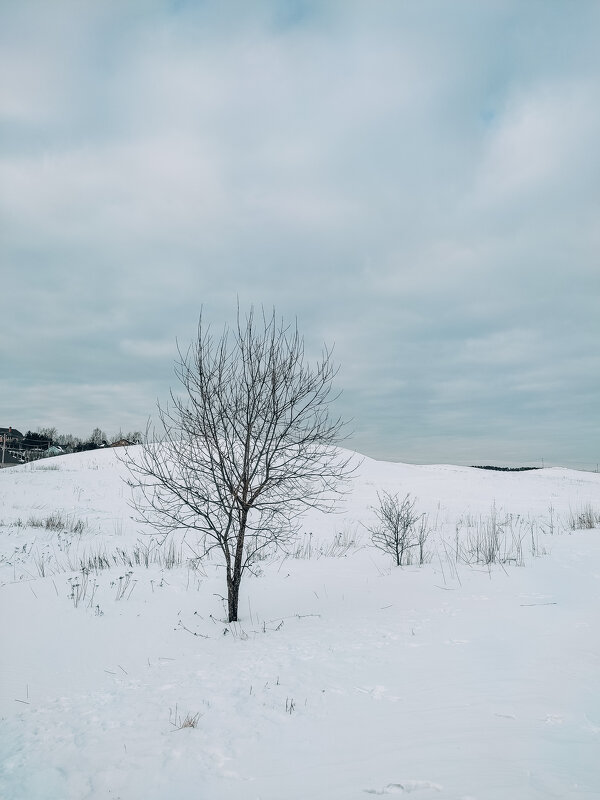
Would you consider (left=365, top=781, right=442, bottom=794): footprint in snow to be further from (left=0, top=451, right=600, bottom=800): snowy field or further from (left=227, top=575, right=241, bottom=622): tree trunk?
(left=227, top=575, right=241, bottom=622): tree trunk

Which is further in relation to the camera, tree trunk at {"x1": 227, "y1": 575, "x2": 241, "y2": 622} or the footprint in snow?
tree trunk at {"x1": 227, "y1": 575, "x2": 241, "y2": 622}

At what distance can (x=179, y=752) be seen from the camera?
10.5 feet

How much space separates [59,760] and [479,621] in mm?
4330

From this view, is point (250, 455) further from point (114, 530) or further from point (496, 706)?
point (114, 530)

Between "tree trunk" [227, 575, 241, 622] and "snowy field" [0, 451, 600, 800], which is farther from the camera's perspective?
"tree trunk" [227, 575, 241, 622]

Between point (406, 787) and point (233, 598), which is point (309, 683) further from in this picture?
point (233, 598)

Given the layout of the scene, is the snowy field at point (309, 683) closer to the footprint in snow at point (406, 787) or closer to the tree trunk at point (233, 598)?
the footprint in snow at point (406, 787)

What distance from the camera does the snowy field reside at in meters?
2.78

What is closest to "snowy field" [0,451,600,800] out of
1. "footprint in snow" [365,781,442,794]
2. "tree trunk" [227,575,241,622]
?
"footprint in snow" [365,781,442,794]

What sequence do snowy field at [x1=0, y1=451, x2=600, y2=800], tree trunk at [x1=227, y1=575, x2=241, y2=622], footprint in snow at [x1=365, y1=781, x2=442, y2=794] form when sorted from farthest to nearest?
tree trunk at [x1=227, y1=575, x2=241, y2=622]
snowy field at [x1=0, y1=451, x2=600, y2=800]
footprint in snow at [x1=365, y1=781, x2=442, y2=794]

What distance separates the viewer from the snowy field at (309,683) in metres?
2.78

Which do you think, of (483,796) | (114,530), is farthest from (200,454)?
(114,530)

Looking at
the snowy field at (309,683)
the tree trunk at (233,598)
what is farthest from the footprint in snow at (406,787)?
the tree trunk at (233,598)

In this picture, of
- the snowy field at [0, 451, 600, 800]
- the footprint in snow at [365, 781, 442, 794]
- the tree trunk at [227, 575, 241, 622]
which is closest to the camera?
the footprint in snow at [365, 781, 442, 794]
